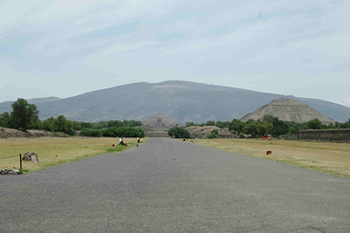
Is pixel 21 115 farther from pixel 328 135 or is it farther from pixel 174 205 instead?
pixel 174 205

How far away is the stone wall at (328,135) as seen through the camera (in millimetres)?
78469

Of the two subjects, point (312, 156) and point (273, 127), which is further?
point (273, 127)

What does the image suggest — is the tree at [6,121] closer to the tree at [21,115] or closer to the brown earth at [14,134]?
the tree at [21,115]

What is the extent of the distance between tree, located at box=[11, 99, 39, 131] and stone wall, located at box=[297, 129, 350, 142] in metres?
103

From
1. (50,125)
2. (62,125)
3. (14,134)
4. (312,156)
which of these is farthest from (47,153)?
(62,125)

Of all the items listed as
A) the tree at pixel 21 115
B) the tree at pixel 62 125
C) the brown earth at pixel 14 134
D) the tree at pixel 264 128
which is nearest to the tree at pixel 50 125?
the tree at pixel 62 125

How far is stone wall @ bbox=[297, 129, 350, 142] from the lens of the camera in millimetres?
78469

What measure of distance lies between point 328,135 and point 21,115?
110m

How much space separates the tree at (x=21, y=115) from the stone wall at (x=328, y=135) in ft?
337

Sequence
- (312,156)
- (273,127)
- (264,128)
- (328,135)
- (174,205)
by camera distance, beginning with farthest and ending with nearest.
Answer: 1. (273,127)
2. (264,128)
3. (328,135)
4. (312,156)
5. (174,205)

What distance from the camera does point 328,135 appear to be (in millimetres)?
84750

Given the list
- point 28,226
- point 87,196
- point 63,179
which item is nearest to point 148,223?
point 28,226

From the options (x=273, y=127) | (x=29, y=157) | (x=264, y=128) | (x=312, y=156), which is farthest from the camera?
(x=273, y=127)

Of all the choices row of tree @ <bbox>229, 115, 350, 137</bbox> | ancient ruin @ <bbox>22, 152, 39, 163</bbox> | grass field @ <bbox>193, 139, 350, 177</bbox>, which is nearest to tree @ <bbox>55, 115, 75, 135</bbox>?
row of tree @ <bbox>229, 115, 350, 137</bbox>
